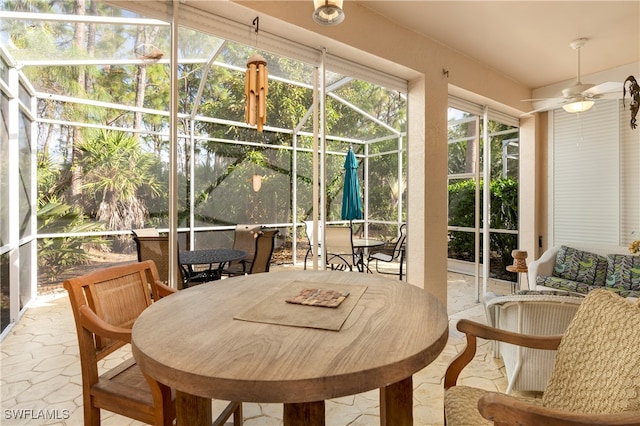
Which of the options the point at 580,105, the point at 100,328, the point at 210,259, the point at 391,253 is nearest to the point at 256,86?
the point at 100,328

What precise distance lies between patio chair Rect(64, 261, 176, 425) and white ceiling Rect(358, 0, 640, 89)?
2.63 metres

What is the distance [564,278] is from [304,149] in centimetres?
449

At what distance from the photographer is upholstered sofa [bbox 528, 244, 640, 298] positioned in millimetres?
3428

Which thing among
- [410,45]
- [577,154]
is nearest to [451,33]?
[410,45]

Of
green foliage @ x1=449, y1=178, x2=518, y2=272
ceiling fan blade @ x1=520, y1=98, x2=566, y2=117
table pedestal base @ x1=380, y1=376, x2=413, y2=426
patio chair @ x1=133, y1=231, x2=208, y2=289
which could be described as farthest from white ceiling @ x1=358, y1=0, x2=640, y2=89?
table pedestal base @ x1=380, y1=376, x2=413, y2=426

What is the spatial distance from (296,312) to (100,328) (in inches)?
28.0

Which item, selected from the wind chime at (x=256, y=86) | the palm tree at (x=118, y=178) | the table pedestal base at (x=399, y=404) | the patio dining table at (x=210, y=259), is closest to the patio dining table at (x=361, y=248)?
the patio dining table at (x=210, y=259)

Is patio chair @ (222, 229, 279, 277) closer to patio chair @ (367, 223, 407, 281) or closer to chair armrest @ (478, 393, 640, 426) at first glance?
patio chair @ (367, 223, 407, 281)

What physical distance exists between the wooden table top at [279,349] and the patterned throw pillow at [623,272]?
330 centimetres

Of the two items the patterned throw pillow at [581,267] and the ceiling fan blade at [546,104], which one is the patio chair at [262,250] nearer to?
the patterned throw pillow at [581,267]

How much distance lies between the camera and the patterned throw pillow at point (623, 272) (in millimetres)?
3387

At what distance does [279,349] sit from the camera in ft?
3.05

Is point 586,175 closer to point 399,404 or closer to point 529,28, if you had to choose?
point 529,28

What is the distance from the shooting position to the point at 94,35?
3268 mm
